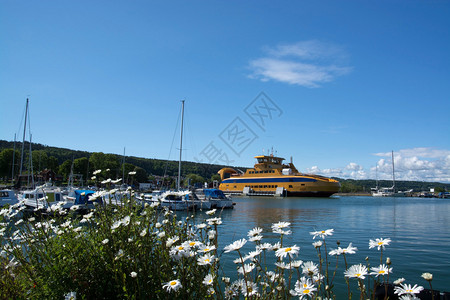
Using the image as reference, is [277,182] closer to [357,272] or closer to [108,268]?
[108,268]

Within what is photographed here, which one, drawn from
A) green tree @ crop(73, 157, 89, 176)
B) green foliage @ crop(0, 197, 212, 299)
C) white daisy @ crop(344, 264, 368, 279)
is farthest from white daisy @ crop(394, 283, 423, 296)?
green tree @ crop(73, 157, 89, 176)

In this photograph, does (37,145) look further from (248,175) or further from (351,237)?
(351,237)

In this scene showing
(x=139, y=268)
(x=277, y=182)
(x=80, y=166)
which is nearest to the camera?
(x=139, y=268)

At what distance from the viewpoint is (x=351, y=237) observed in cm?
1470

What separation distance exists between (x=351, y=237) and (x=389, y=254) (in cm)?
362

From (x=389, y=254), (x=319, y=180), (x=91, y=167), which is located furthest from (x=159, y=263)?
(x=91, y=167)

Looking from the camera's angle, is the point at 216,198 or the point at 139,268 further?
the point at 216,198

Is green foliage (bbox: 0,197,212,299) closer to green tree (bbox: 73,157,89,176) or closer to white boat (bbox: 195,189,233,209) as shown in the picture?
white boat (bbox: 195,189,233,209)

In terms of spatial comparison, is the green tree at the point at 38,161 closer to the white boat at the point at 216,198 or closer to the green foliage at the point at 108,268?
the white boat at the point at 216,198

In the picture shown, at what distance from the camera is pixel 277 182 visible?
68.8m

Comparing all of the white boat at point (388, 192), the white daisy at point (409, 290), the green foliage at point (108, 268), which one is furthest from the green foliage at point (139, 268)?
the white boat at point (388, 192)

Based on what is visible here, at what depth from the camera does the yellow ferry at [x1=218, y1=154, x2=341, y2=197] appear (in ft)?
211

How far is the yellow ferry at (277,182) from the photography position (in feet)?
211

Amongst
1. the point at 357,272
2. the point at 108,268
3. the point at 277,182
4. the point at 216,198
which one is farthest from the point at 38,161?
the point at 357,272
